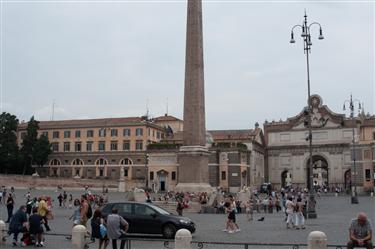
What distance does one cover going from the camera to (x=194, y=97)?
30469 millimetres

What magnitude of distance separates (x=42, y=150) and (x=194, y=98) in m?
46.4

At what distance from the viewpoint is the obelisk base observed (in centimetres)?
3055

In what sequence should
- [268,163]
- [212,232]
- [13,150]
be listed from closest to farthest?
[212,232] < [13,150] < [268,163]

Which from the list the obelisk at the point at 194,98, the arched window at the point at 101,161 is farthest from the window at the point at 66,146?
the obelisk at the point at 194,98

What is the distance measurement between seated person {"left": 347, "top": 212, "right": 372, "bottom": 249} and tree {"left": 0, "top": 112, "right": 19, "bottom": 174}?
63066mm

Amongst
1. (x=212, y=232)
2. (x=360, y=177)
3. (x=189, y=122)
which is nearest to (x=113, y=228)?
(x=212, y=232)

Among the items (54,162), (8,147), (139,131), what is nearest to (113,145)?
(139,131)

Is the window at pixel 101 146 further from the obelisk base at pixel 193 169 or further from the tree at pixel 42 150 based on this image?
the obelisk base at pixel 193 169

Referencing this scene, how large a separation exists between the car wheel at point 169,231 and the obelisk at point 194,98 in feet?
48.4

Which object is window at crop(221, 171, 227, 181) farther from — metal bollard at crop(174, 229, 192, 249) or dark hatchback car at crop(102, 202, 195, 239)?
metal bollard at crop(174, 229, 192, 249)

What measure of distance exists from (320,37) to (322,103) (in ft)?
148

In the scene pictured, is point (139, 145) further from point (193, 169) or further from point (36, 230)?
point (36, 230)

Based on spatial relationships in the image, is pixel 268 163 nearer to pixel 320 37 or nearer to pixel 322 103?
pixel 322 103

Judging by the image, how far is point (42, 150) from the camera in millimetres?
71812
